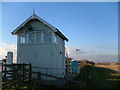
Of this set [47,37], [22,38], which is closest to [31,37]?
[22,38]

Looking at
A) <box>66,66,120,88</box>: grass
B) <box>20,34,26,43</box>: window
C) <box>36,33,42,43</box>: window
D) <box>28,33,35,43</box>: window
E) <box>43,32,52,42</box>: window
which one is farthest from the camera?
<box>20,34,26,43</box>: window

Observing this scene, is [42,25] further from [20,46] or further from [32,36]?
[20,46]

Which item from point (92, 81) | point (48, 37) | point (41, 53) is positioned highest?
point (48, 37)

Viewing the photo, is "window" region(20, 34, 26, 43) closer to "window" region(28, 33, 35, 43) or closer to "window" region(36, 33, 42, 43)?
"window" region(28, 33, 35, 43)

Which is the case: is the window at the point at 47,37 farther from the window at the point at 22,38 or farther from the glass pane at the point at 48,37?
the window at the point at 22,38

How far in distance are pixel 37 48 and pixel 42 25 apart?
87.7 inches

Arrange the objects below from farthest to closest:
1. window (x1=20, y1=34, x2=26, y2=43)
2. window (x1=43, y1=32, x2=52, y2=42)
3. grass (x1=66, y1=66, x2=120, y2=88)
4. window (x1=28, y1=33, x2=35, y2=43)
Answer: window (x1=20, y1=34, x2=26, y2=43), window (x1=28, y1=33, x2=35, y2=43), window (x1=43, y1=32, x2=52, y2=42), grass (x1=66, y1=66, x2=120, y2=88)

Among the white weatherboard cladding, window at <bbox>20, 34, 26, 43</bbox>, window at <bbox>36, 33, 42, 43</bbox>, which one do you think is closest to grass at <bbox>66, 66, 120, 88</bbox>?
the white weatherboard cladding

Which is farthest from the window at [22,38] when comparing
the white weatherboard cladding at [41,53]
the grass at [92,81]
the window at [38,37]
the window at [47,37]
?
the grass at [92,81]

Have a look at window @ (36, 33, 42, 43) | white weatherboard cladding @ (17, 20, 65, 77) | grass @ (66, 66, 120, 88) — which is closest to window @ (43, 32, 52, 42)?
white weatherboard cladding @ (17, 20, 65, 77)

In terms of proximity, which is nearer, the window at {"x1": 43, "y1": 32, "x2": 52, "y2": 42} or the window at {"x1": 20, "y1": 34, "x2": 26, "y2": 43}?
the window at {"x1": 43, "y1": 32, "x2": 52, "y2": 42}

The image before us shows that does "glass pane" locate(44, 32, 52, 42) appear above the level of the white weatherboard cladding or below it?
above

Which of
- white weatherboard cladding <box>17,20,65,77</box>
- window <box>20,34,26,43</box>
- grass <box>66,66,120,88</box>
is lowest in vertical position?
grass <box>66,66,120,88</box>

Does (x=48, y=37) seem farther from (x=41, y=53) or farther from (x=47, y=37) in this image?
(x=41, y=53)
